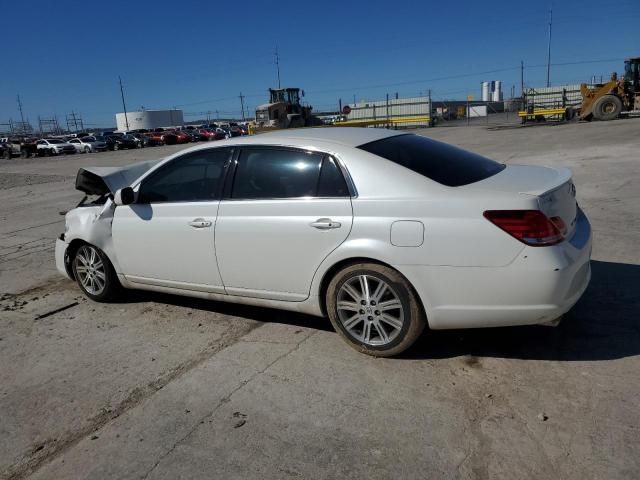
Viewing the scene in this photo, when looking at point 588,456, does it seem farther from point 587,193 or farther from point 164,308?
point 587,193

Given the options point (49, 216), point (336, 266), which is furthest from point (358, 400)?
point (49, 216)

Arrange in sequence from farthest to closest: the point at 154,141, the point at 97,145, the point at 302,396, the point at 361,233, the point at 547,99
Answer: the point at 154,141, the point at 97,145, the point at 547,99, the point at 361,233, the point at 302,396

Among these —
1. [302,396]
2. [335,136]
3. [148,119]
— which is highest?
[148,119]

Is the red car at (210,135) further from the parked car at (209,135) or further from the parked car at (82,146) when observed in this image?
the parked car at (82,146)

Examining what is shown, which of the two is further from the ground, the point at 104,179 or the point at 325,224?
the point at 104,179

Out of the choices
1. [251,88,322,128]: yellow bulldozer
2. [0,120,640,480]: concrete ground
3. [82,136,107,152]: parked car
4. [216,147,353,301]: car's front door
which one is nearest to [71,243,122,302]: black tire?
[0,120,640,480]: concrete ground

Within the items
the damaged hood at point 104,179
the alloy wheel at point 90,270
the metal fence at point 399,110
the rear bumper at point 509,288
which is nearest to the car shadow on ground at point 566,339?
the rear bumper at point 509,288

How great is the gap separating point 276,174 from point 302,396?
1.58 m

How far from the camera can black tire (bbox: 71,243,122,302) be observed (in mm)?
4719

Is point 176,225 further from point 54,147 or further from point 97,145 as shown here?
point 54,147

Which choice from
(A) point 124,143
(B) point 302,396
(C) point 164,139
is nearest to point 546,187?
(B) point 302,396

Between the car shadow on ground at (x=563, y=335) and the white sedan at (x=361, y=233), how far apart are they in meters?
0.39

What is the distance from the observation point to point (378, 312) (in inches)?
133

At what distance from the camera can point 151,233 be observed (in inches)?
169
